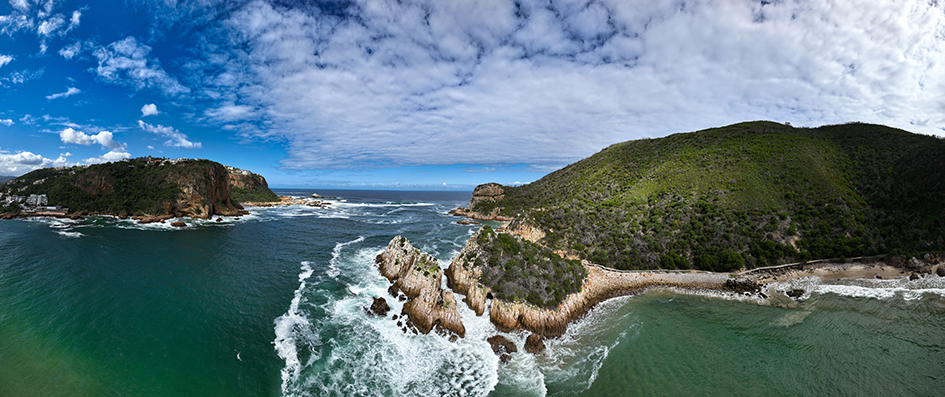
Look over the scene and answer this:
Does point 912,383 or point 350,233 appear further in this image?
point 350,233

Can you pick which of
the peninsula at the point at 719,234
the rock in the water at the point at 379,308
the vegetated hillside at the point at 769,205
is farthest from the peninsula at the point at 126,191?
the vegetated hillside at the point at 769,205

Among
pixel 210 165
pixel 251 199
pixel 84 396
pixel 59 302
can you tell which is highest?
pixel 210 165

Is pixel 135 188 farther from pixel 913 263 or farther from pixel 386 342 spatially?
pixel 913 263

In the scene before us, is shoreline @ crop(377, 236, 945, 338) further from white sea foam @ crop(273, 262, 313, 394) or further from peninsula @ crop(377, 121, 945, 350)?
white sea foam @ crop(273, 262, 313, 394)

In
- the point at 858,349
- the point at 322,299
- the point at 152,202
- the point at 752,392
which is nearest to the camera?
the point at 752,392

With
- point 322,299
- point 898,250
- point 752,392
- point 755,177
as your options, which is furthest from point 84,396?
point 755,177

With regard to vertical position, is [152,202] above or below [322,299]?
above

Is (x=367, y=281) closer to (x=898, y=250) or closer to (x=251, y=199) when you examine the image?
(x=898, y=250)
